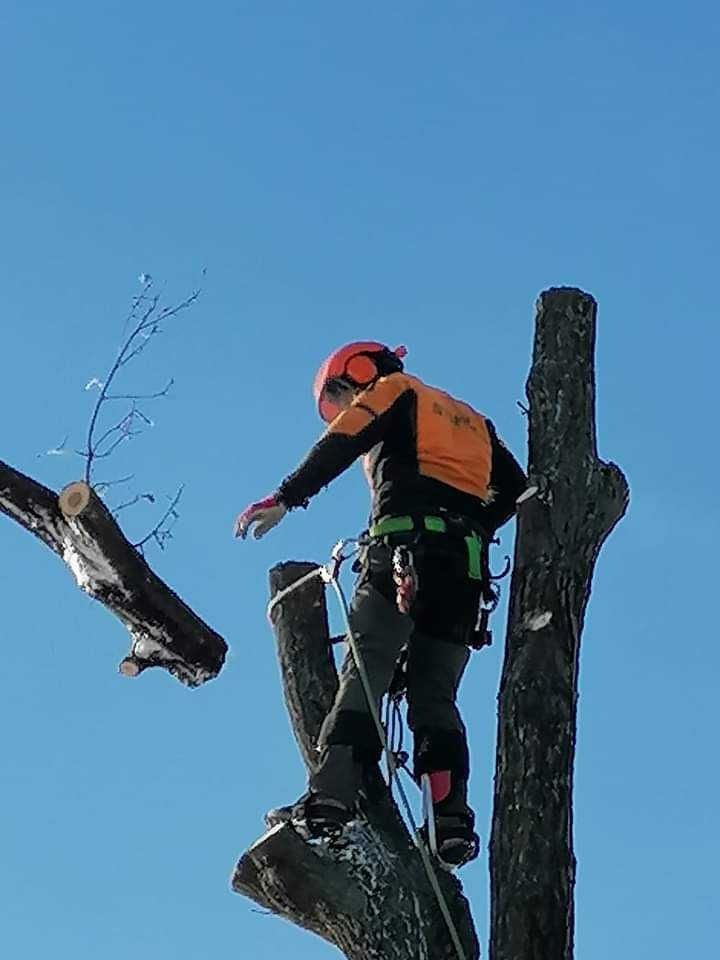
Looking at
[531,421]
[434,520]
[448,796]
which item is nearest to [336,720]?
[448,796]

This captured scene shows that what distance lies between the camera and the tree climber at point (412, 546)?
4262mm

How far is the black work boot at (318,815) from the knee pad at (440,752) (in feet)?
1.17

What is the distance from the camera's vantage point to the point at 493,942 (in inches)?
141

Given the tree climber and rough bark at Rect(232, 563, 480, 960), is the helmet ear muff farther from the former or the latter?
rough bark at Rect(232, 563, 480, 960)

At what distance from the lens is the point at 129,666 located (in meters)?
4.75

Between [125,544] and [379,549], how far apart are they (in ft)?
A: 2.25

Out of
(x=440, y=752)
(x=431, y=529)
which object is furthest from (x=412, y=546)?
(x=440, y=752)

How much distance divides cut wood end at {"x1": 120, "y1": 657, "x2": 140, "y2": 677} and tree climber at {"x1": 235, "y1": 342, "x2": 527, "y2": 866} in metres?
0.55

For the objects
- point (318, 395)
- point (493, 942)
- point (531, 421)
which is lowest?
point (493, 942)

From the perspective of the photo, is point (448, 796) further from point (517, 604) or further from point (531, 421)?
point (531, 421)

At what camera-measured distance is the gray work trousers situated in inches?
166

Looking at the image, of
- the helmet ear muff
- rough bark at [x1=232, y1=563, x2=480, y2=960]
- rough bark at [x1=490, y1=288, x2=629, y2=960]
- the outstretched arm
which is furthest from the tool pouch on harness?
rough bark at [x1=232, y1=563, x2=480, y2=960]

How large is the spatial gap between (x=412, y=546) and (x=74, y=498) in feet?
3.01

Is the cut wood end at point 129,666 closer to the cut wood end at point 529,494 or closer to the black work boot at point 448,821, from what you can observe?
the black work boot at point 448,821
